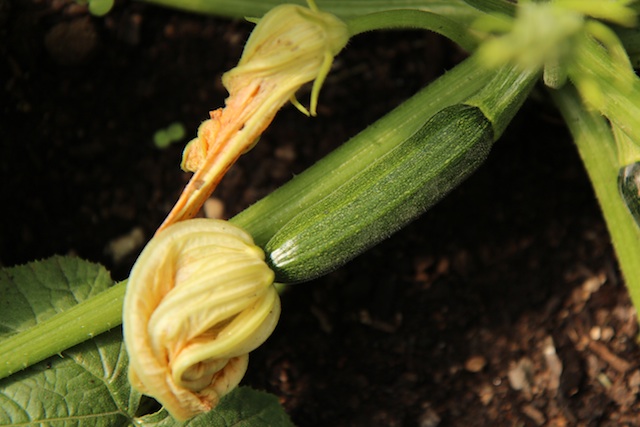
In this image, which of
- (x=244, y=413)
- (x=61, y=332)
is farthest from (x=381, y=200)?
(x=61, y=332)

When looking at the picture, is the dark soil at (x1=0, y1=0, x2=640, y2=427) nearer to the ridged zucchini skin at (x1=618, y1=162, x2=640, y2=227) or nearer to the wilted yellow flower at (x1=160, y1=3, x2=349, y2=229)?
the ridged zucchini skin at (x1=618, y1=162, x2=640, y2=227)

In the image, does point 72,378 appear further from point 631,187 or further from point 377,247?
point 631,187

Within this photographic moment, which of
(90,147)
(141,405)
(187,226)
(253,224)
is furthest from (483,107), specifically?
(90,147)

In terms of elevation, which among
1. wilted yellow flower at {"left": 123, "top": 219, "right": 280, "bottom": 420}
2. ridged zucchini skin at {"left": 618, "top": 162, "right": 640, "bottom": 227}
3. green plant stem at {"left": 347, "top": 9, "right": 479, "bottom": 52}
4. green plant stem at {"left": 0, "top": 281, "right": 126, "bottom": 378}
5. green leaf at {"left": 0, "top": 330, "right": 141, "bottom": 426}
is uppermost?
green plant stem at {"left": 347, "top": 9, "right": 479, "bottom": 52}

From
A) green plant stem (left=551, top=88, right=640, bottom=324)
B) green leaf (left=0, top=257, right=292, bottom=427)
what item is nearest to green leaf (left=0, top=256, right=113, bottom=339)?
green leaf (left=0, top=257, right=292, bottom=427)

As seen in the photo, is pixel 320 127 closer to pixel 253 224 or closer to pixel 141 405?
pixel 253 224

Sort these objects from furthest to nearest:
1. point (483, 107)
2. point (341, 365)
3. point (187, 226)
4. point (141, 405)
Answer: point (341, 365) → point (141, 405) → point (483, 107) → point (187, 226)
